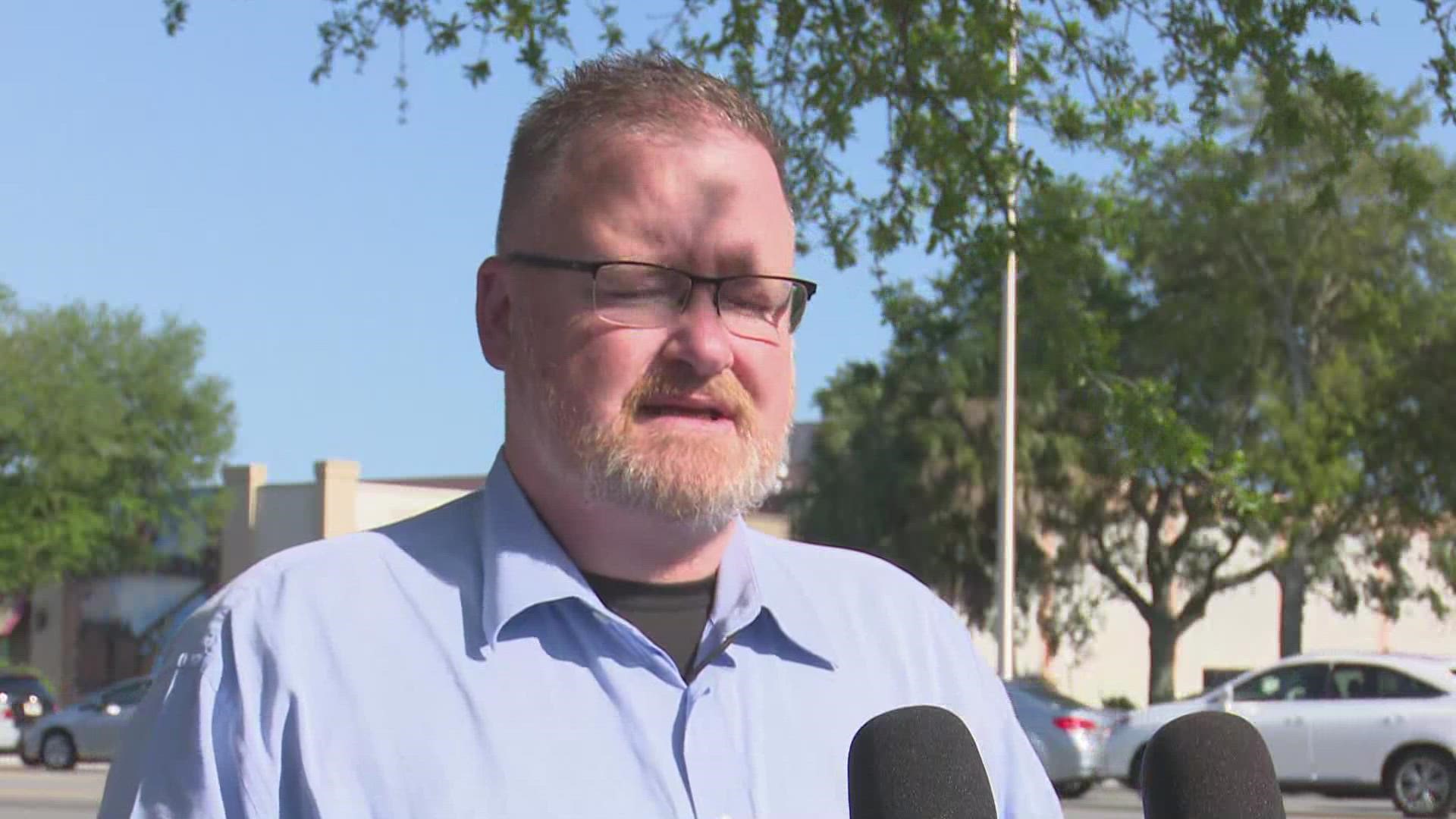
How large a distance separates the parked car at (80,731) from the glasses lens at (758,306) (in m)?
30.3

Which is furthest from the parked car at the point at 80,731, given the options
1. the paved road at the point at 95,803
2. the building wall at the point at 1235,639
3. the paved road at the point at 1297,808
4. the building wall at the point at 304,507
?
the building wall at the point at 1235,639

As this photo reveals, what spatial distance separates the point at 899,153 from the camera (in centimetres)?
1159

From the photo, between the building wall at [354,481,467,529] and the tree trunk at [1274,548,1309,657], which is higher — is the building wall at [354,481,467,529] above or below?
above

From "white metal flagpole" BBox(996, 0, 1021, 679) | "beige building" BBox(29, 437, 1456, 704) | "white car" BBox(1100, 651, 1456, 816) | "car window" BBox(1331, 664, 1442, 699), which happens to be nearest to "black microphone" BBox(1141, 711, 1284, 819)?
"white car" BBox(1100, 651, 1456, 816)

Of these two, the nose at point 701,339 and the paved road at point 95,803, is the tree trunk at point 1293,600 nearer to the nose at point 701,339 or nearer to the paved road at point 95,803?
the paved road at point 95,803

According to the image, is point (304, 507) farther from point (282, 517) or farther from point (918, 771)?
point (918, 771)

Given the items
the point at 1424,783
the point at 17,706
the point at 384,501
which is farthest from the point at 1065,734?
the point at 384,501

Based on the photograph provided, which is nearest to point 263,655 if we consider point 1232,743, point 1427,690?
point 1232,743

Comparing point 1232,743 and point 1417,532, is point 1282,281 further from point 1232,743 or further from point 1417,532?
point 1232,743

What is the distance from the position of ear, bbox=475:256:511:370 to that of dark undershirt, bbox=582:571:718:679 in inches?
14.0

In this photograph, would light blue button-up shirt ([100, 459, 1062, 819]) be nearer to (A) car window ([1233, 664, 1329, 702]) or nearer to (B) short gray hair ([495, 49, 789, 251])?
(B) short gray hair ([495, 49, 789, 251])

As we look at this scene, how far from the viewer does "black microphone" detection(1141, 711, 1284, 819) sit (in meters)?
1.78

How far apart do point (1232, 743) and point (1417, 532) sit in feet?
133

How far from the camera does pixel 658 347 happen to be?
8.22ft
